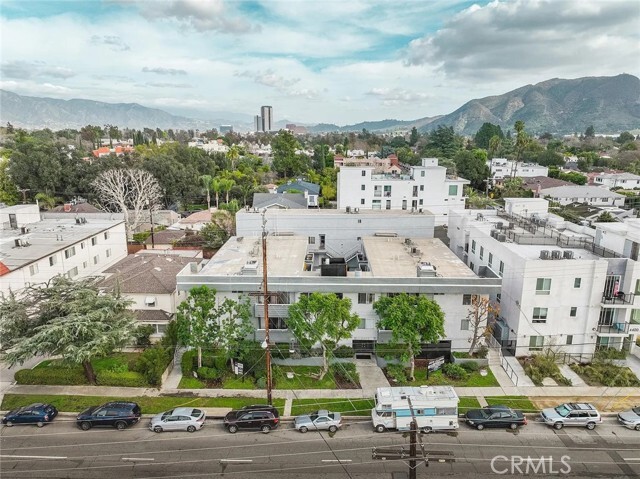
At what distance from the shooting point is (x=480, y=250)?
3834 centimetres

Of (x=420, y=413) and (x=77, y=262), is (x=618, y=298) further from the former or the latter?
(x=77, y=262)

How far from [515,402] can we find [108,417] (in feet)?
82.2

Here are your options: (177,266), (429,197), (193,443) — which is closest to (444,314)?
(193,443)

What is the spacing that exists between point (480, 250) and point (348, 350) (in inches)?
660

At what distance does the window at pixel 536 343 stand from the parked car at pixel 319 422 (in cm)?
1652

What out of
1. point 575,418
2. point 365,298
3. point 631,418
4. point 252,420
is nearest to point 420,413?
point 575,418

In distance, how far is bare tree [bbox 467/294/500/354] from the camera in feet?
97.1

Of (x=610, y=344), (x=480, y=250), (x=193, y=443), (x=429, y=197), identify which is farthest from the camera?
(x=429, y=197)

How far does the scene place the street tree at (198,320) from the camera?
2752 cm

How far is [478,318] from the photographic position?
29.6 metres

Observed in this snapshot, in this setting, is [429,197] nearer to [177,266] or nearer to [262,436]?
[177,266]

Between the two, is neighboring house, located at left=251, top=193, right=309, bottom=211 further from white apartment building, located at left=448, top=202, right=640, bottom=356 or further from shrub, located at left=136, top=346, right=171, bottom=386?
white apartment building, located at left=448, top=202, right=640, bottom=356

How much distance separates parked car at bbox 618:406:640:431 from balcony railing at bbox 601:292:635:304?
8.05m
